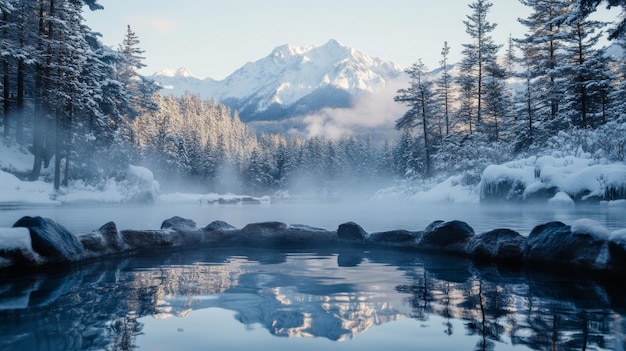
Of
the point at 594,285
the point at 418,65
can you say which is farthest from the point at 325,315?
the point at 418,65

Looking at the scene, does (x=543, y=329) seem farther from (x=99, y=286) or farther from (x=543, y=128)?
(x=543, y=128)

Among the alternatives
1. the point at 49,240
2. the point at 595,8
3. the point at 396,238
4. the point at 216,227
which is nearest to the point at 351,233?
the point at 396,238

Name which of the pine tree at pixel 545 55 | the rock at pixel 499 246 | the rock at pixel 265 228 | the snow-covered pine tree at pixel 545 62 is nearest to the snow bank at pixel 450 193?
the snow-covered pine tree at pixel 545 62

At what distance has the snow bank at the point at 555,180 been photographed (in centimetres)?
1684

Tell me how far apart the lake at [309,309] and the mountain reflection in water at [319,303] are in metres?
0.01

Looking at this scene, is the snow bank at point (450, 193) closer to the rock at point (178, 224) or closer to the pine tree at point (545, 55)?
the pine tree at point (545, 55)

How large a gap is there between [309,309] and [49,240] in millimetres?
4387

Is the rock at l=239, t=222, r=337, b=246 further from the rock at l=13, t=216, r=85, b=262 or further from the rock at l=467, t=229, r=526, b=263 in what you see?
the rock at l=13, t=216, r=85, b=262

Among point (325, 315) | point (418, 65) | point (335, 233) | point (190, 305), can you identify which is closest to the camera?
point (325, 315)

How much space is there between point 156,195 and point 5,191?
15.0 m

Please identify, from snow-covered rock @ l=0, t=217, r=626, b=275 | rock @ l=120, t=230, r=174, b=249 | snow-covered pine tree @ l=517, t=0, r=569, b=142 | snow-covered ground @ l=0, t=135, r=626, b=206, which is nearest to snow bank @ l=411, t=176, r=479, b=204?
snow-covered ground @ l=0, t=135, r=626, b=206

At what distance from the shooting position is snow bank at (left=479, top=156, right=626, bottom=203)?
55.3 feet

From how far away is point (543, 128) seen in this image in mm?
28109

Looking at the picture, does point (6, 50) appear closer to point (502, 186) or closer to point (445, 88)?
point (502, 186)
